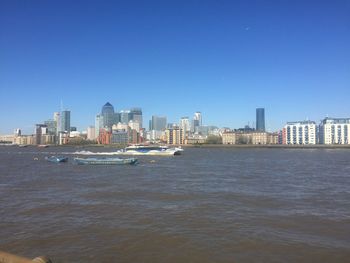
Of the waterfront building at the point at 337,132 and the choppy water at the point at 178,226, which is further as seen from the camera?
the waterfront building at the point at 337,132

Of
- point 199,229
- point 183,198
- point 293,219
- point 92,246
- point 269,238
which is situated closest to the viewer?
point 92,246

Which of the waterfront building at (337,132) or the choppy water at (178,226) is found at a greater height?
the waterfront building at (337,132)

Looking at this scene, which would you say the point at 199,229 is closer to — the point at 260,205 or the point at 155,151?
the point at 260,205

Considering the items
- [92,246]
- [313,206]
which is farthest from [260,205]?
[92,246]

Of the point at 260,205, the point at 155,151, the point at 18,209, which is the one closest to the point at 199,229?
the point at 260,205

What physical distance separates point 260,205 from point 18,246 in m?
11.0

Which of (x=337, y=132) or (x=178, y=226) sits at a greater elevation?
(x=337, y=132)

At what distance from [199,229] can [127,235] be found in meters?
2.56

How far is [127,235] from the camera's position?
12.1 metres

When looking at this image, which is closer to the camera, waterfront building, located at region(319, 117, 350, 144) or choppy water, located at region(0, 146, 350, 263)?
choppy water, located at region(0, 146, 350, 263)

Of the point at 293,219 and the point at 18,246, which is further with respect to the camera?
the point at 293,219

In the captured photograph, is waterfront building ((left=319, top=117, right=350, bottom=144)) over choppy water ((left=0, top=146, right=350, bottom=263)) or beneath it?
over

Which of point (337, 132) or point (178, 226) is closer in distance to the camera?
point (178, 226)

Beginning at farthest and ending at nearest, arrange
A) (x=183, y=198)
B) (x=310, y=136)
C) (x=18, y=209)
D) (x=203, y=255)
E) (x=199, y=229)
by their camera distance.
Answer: (x=310, y=136), (x=183, y=198), (x=18, y=209), (x=199, y=229), (x=203, y=255)
